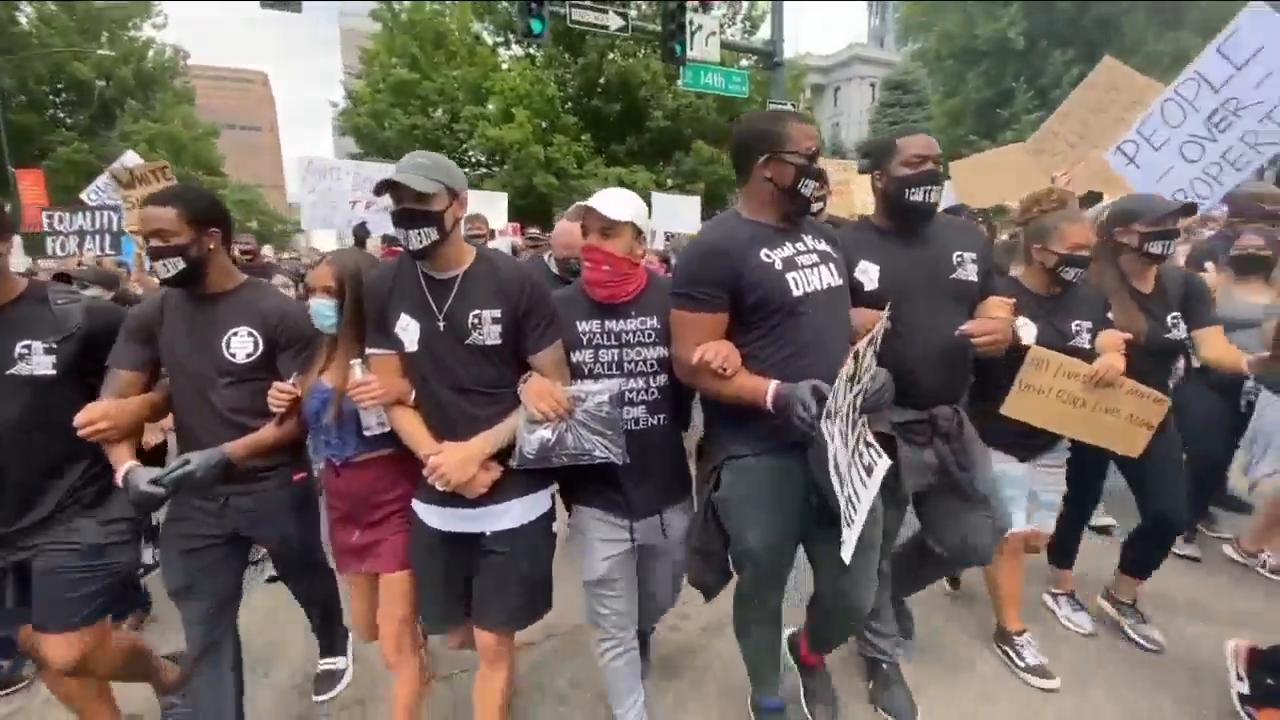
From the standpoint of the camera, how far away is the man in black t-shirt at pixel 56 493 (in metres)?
2.67

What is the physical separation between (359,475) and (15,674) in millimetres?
2080

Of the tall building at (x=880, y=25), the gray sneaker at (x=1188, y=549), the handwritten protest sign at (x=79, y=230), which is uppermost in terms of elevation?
the tall building at (x=880, y=25)

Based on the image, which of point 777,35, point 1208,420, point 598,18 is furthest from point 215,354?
point 777,35

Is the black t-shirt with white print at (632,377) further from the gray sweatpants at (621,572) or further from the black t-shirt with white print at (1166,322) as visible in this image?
the black t-shirt with white print at (1166,322)

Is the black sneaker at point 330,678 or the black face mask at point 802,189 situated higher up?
the black face mask at point 802,189

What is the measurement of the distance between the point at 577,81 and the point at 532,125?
168 centimetres

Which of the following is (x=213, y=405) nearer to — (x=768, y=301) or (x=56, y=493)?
(x=56, y=493)

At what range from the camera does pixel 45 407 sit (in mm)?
2699

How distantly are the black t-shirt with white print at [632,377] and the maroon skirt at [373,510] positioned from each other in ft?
1.96

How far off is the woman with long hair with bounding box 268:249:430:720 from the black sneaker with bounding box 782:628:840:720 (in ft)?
4.68

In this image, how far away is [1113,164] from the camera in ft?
13.8

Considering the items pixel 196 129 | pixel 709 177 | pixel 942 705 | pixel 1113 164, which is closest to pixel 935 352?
pixel 942 705

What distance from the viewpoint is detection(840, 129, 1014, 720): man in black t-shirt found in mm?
2922

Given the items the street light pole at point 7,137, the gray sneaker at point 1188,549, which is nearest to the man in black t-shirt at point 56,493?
the gray sneaker at point 1188,549
